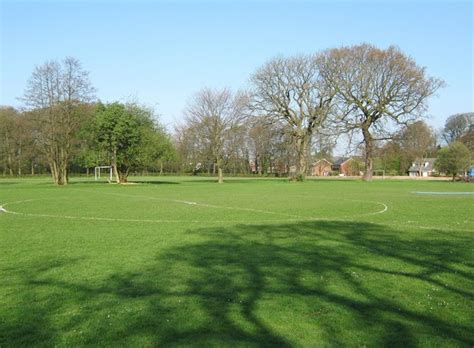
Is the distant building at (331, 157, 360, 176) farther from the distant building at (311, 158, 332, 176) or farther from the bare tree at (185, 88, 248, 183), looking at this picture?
the bare tree at (185, 88, 248, 183)

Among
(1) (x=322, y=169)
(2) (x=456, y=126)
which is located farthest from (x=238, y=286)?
(1) (x=322, y=169)

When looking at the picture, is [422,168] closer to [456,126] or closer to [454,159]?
[456,126]

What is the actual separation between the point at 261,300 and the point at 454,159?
63.4m

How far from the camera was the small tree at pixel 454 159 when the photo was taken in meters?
61.9

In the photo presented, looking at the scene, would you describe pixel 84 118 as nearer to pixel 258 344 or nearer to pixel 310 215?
pixel 310 215

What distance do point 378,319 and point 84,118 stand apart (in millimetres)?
49323

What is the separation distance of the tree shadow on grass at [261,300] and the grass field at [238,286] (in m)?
0.02

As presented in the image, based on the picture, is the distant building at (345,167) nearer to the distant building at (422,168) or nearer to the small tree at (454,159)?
the distant building at (422,168)

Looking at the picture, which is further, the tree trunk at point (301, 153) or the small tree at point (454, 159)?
the small tree at point (454, 159)

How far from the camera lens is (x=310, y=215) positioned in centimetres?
1817

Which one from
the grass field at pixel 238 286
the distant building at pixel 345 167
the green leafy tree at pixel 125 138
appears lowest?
the grass field at pixel 238 286

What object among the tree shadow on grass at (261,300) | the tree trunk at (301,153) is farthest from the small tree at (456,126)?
the tree shadow on grass at (261,300)

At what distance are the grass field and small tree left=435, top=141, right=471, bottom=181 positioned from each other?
53.4 meters

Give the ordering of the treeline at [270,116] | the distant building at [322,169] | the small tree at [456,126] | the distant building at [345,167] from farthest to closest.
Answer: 1. the distant building at [322,169]
2. the distant building at [345,167]
3. the small tree at [456,126]
4. the treeline at [270,116]
